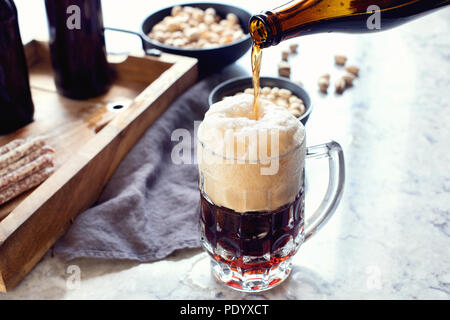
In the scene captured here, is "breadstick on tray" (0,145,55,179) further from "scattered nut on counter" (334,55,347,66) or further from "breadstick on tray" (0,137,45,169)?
"scattered nut on counter" (334,55,347,66)

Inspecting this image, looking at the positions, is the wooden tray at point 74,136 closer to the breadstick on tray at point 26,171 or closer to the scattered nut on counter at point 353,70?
the breadstick on tray at point 26,171

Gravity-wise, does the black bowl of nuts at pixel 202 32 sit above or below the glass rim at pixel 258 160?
below

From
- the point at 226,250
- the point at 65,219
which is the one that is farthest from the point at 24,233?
the point at 226,250

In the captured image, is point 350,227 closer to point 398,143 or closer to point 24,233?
point 398,143

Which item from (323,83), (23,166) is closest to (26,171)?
(23,166)

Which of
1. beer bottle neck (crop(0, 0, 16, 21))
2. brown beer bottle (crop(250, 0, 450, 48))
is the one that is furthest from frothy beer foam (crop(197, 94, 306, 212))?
beer bottle neck (crop(0, 0, 16, 21))

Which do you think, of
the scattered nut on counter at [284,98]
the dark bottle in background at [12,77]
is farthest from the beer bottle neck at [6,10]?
the scattered nut on counter at [284,98]
